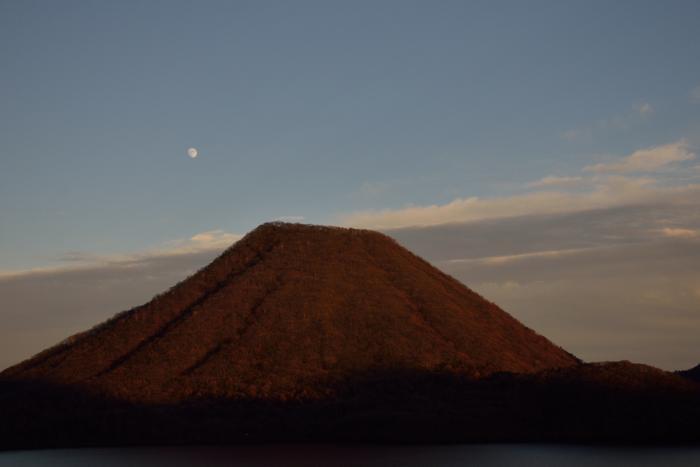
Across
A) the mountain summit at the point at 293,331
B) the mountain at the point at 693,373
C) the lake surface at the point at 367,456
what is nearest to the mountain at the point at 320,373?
Result: the mountain summit at the point at 293,331

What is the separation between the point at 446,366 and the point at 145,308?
34.9 metres

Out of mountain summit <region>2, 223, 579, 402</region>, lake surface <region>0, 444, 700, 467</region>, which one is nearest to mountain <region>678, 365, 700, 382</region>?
mountain summit <region>2, 223, 579, 402</region>

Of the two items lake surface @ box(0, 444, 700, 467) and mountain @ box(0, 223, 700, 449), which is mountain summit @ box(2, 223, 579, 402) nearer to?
mountain @ box(0, 223, 700, 449)

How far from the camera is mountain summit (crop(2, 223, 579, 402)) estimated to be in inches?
3017

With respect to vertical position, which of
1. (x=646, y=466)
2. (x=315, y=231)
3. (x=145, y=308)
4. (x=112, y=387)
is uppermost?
(x=315, y=231)

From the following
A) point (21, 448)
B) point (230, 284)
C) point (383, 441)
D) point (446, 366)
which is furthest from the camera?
point (230, 284)

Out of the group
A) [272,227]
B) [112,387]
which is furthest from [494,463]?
[272,227]

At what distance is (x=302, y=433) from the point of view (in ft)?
224

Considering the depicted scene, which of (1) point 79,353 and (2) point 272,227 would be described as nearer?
(1) point 79,353

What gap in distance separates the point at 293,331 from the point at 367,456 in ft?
88.3

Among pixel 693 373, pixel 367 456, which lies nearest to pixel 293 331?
pixel 367 456

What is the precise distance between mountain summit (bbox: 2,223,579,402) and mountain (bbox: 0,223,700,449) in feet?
0.66

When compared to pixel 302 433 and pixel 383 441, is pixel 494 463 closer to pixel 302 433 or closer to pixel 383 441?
pixel 383 441

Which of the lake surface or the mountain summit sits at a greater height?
the mountain summit
